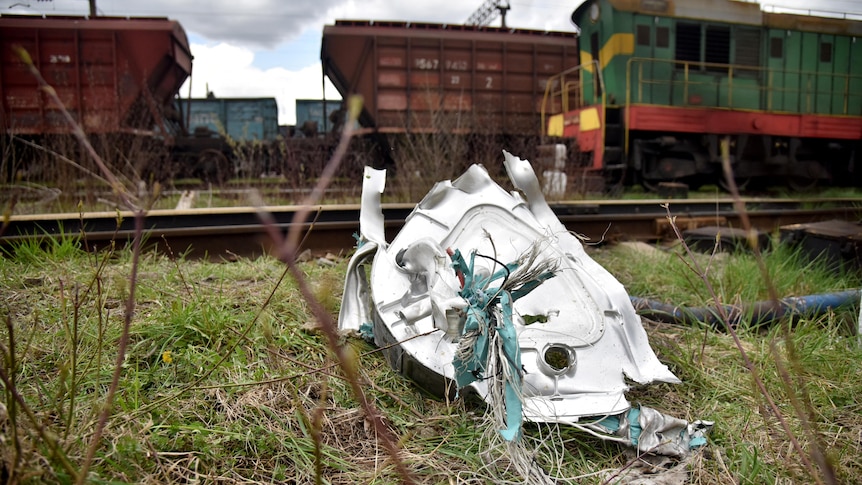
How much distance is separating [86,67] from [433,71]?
631 centimetres

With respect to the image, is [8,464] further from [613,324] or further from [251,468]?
[613,324]

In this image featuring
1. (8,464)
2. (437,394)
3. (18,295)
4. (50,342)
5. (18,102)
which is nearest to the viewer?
(8,464)

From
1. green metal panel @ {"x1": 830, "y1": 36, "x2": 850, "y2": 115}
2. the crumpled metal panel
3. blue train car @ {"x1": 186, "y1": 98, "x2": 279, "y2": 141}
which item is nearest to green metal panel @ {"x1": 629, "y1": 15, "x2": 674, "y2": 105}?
green metal panel @ {"x1": 830, "y1": 36, "x2": 850, "y2": 115}

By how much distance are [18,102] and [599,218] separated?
10.1m

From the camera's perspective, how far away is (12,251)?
342cm

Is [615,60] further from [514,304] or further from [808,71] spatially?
[514,304]

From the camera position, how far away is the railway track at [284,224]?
3.75 m

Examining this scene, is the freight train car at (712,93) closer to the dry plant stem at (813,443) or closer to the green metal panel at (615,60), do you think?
the green metal panel at (615,60)

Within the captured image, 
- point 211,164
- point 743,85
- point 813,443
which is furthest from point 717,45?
point 813,443

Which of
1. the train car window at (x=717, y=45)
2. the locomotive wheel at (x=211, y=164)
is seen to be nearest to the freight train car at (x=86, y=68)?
the locomotive wheel at (x=211, y=164)

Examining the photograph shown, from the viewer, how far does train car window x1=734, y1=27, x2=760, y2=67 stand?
939 centimetres

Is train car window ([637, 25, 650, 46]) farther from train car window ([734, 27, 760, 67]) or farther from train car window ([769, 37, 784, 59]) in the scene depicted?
train car window ([769, 37, 784, 59])

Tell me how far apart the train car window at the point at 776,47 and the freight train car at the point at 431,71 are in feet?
13.5

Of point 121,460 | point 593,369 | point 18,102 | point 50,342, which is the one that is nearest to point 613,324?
point 593,369
